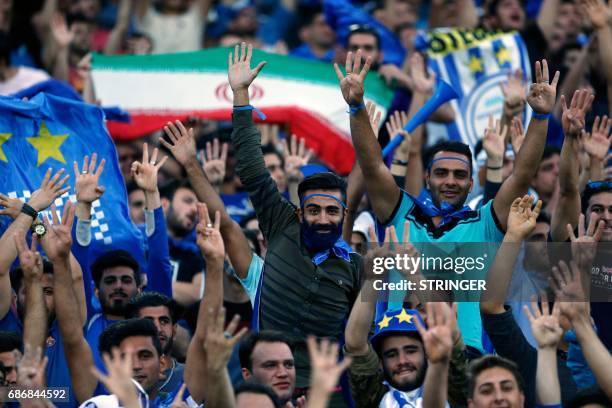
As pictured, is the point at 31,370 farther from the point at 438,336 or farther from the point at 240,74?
the point at 240,74

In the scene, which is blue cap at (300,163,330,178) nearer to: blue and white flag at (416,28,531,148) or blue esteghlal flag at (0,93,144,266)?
blue esteghlal flag at (0,93,144,266)

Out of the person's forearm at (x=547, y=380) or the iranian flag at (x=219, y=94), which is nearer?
the person's forearm at (x=547, y=380)

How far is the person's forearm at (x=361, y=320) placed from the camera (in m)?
7.17

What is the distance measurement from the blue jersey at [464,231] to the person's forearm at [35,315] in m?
2.01

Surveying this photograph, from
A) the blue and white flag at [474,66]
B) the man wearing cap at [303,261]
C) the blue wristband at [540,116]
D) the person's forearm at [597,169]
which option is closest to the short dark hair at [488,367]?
the man wearing cap at [303,261]

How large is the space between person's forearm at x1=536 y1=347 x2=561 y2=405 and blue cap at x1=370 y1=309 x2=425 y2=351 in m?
0.83

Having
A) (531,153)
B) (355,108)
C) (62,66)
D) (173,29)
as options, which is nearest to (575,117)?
(531,153)

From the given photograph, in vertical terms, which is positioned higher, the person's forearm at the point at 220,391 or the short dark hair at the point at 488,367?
the short dark hair at the point at 488,367

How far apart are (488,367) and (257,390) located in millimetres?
1106

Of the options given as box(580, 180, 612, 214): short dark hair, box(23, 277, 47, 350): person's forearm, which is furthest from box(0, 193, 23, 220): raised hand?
box(580, 180, 612, 214): short dark hair

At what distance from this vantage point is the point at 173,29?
13250 mm

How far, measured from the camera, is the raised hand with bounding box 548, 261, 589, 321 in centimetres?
698

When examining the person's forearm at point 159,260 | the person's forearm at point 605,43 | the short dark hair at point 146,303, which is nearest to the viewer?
the short dark hair at point 146,303

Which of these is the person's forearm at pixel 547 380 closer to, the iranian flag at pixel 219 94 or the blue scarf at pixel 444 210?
the blue scarf at pixel 444 210
